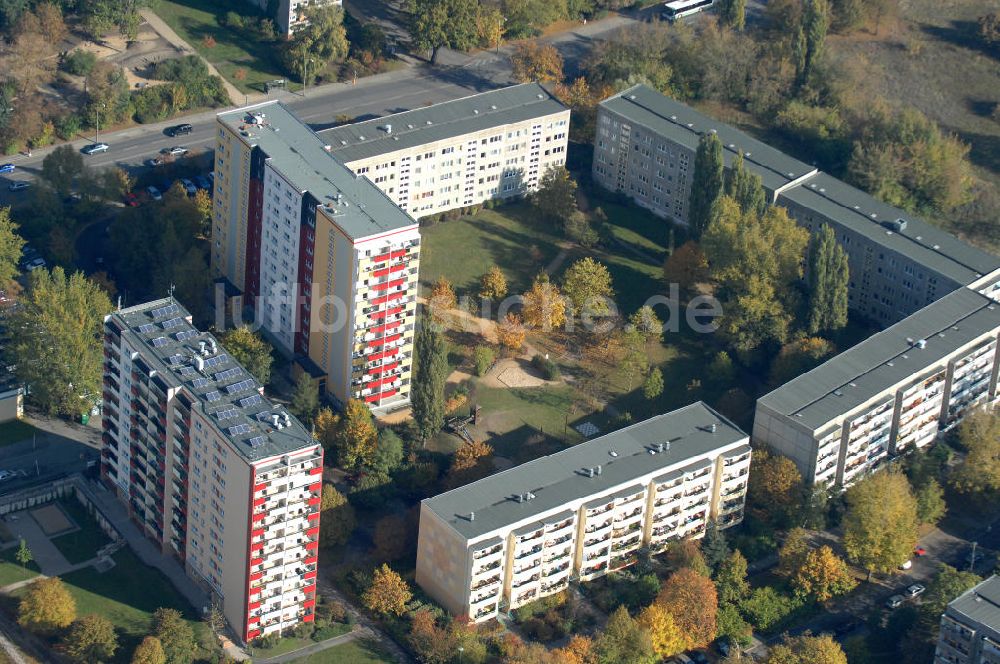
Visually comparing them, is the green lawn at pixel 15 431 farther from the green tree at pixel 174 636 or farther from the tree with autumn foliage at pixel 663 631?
the tree with autumn foliage at pixel 663 631

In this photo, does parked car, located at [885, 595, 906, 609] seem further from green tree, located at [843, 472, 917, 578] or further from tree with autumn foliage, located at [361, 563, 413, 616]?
tree with autumn foliage, located at [361, 563, 413, 616]

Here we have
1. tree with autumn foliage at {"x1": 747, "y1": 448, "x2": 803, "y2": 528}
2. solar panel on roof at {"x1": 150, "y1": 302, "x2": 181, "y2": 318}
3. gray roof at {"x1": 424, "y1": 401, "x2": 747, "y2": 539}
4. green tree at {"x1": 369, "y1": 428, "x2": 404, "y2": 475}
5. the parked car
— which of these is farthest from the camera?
green tree at {"x1": 369, "y1": 428, "x2": 404, "y2": 475}

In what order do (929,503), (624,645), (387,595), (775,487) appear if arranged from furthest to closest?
(929,503), (775,487), (387,595), (624,645)

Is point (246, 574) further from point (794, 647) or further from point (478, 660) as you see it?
point (794, 647)

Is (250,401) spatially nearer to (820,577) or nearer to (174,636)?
(174,636)

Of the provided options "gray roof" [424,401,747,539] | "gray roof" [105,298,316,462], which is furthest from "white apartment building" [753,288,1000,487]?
"gray roof" [105,298,316,462]

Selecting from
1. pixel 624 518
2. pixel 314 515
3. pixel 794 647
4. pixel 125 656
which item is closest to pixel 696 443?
pixel 624 518

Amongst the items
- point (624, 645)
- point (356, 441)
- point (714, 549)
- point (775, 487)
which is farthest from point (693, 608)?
point (356, 441)
